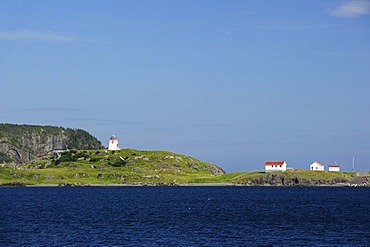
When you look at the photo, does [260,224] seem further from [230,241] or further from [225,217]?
[230,241]

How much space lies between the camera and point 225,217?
11956cm

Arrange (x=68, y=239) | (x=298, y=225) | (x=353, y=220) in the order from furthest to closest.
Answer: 1. (x=353, y=220)
2. (x=298, y=225)
3. (x=68, y=239)

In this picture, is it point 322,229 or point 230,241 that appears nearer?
point 230,241

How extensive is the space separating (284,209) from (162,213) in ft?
95.7

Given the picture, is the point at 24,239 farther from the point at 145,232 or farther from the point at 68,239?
the point at 145,232

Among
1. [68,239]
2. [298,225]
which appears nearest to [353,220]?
[298,225]

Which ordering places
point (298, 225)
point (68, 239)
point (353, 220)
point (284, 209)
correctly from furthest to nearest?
point (284, 209) < point (353, 220) < point (298, 225) < point (68, 239)

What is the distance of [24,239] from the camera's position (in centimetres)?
8438

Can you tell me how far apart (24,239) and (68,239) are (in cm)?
602

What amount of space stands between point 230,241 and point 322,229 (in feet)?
68.9

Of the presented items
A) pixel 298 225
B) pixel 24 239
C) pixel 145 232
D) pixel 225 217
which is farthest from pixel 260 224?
pixel 24 239

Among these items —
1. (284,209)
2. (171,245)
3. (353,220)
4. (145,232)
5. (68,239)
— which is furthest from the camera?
(284,209)

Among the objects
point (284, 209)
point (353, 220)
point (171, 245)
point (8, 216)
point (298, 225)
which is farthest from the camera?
point (284, 209)

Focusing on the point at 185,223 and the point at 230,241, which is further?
the point at 185,223
